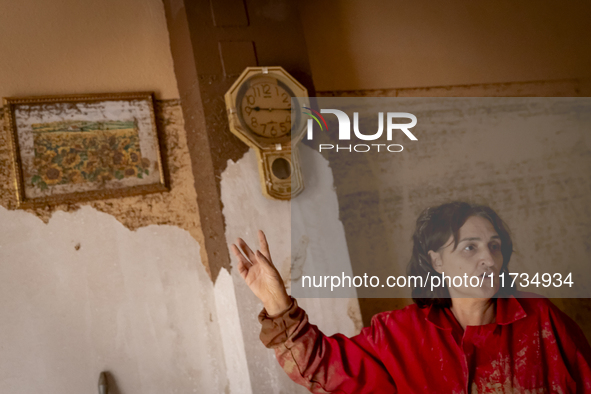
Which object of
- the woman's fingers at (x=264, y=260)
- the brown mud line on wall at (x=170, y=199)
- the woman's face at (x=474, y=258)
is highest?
the brown mud line on wall at (x=170, y=199)

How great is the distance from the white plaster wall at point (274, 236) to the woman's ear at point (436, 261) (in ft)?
2.00

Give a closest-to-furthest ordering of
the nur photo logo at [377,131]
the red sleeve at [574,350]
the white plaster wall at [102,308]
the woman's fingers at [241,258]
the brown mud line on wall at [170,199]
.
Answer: the red sleeve at [574,350] → the woman's fingers at [241,258] → the white plaster wall at [102,308] → the brown mud line on wall at [170,199] → the nur photo logo at [377,131]

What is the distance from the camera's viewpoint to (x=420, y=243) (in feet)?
4.39

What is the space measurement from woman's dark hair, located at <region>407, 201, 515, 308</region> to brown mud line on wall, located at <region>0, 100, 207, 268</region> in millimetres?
1031

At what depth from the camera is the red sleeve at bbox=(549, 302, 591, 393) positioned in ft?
3.74

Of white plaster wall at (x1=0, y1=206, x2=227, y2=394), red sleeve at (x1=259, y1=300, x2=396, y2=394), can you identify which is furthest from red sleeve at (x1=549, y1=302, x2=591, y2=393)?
white plaster wall at (x1=0, y1=206, x2=227, y2=394)

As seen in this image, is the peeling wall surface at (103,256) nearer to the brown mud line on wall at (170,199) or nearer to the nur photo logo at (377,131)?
the brown mud line on wall at (170,199)

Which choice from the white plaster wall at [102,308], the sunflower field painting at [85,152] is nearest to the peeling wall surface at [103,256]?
the white plaster wall at [102,308]

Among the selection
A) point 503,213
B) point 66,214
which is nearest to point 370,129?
point 503,213

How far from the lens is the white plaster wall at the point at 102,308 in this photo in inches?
66.7

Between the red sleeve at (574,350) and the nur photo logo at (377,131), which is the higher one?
the nur photo logo at (377,131)

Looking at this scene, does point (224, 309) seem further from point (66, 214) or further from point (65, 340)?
point (66, 214)

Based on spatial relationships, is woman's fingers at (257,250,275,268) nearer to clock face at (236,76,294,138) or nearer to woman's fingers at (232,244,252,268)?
woman's fingers at (232,244,252,268)

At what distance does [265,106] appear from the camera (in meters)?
1.79
